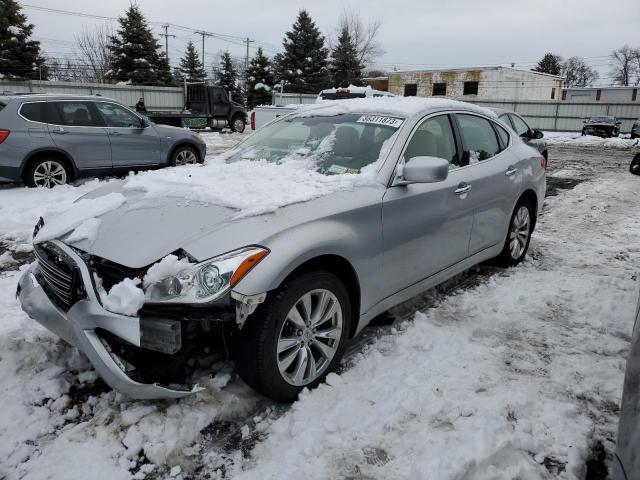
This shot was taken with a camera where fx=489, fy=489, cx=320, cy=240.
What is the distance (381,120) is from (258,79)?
4301 cm

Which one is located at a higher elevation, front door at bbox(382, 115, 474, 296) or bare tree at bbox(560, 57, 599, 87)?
bare tree at bbox(560, 57, 599, 87)

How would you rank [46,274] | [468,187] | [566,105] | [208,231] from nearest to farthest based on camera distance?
[208,231] → [46,274] → [468,187] → [566,105]

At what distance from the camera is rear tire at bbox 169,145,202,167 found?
10258mm

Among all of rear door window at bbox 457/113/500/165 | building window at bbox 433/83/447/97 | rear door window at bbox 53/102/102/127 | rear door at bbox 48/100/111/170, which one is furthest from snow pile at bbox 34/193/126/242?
building window at bbox 433/83/447/97

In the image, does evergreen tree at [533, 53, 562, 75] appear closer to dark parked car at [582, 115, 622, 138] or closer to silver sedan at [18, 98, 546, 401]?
dark parked car at [582, 115, 622, 138]

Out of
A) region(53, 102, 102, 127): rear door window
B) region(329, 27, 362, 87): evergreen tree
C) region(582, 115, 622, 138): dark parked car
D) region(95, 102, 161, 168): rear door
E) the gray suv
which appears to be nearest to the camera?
the gray suv

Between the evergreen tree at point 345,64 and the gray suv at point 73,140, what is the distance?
39127mm

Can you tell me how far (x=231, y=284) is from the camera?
2354 mm

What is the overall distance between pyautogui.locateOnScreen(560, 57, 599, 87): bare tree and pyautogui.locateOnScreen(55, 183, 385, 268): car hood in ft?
308

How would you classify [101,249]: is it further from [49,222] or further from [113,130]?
[113,130]

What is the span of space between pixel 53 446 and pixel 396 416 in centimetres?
178

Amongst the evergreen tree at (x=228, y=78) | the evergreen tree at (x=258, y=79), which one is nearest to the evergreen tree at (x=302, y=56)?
the evergreen tree at (x=258, y=79)

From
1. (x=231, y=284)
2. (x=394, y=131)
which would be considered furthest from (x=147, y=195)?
(x=394, y=131)

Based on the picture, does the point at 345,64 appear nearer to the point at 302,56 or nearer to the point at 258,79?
the point at 302,56
